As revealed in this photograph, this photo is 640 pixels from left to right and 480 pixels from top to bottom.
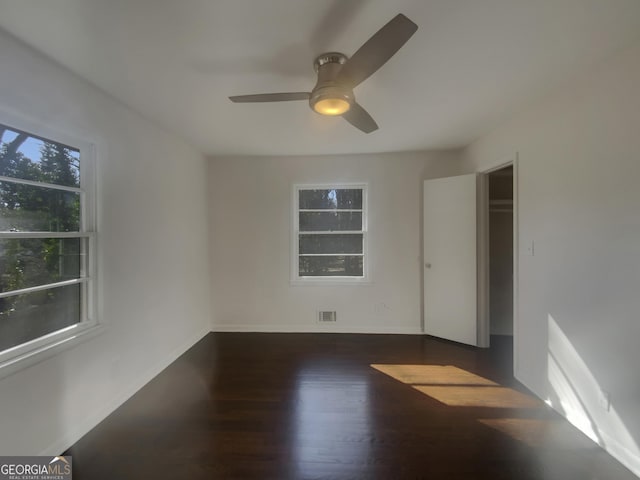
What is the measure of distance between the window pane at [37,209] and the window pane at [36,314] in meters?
0.40

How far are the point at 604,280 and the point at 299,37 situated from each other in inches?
90.7

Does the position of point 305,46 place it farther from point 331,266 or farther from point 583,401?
point 583,401

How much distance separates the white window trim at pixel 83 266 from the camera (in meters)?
1.44

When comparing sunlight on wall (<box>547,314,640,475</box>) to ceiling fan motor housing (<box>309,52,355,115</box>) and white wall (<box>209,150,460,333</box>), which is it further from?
ceiling fan motor housing (<box>309,52,355,115</box>)

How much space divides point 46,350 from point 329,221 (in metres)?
2.88

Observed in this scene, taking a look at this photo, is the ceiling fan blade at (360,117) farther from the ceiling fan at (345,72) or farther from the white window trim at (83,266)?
the white window trim at (83,266)

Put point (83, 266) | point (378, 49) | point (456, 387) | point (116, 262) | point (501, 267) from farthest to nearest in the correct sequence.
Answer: point (501, 267), point (456, 387), point (116, 262), point (83, 266), point (378, 49)

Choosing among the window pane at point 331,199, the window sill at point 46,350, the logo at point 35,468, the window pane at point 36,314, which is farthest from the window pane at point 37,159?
the window pane at point 331,199

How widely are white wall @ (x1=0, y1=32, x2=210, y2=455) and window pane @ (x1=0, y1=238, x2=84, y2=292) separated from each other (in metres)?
0.17

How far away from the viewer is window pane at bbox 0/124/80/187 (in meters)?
1.46

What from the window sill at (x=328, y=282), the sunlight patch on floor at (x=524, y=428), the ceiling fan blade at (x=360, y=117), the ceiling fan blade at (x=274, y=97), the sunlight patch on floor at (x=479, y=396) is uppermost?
the ceiling fan blade at (x=274, y=97)

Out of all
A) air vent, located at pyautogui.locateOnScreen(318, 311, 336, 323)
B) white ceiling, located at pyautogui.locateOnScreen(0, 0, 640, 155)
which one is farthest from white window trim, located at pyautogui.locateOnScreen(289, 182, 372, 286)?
white ceiling, located at pyautogui.locateOnScreen(0, 0, 640, 155)

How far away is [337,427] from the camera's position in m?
1.86

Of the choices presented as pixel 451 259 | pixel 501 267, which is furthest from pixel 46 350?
pixel 501 267
